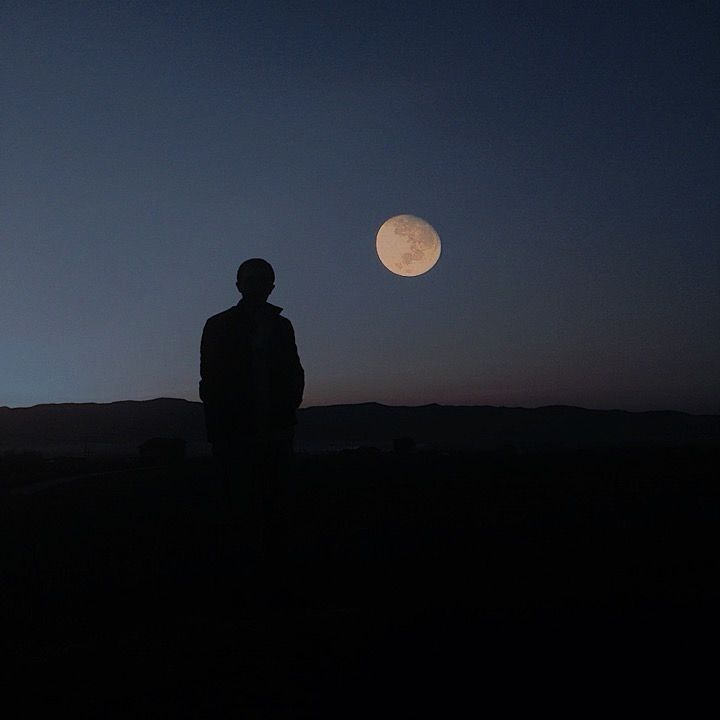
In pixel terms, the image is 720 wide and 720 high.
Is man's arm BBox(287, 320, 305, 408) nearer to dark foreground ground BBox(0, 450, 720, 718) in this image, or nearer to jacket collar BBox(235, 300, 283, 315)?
jacket collar BBox(235, 300, 283, 315)

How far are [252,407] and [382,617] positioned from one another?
5.62 feet

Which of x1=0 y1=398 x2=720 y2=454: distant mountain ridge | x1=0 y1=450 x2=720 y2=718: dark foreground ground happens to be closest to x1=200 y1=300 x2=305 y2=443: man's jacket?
x1=0 y1=450 x2=720 y2=718: dark foreground ground

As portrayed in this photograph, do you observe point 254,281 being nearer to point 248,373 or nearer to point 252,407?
point 248,373

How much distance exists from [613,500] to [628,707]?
20.5 feet

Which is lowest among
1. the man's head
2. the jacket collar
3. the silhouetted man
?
the silhouetted man

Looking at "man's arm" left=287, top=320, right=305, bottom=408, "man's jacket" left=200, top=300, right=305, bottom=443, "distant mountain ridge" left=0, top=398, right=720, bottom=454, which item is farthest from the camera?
"distant mountain ridge" left=0, top=398, right=720, bottom=454

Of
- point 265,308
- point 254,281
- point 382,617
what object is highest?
point 254,281

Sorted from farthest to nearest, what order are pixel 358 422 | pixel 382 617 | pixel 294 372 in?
pixel 358 422 → pixel 294 372 → pixel 382 617

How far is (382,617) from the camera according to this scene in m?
3.48

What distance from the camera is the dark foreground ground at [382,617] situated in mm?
2654

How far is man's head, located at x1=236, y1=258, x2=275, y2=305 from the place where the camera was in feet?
16.3

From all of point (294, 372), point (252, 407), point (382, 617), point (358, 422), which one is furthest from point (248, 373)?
point (358, 422)

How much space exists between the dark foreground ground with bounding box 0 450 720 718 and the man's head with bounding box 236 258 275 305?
1.58m

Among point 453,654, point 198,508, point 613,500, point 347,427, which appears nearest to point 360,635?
point 453,654
